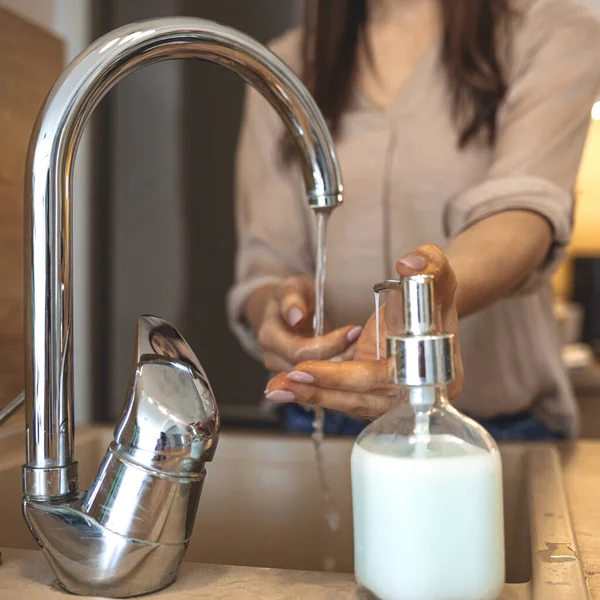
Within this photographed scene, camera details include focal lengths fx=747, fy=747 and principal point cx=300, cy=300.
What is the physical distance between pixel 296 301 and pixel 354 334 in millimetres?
126

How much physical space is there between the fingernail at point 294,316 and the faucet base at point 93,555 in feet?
0.93

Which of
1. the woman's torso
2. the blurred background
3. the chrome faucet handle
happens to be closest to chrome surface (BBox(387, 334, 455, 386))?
the chrome faucet handle

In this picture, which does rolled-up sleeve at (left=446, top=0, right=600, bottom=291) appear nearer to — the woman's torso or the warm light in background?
the woman's torso

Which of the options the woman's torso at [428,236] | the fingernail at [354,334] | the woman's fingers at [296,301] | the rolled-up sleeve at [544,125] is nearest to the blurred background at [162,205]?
the woman's torso at [428,236]

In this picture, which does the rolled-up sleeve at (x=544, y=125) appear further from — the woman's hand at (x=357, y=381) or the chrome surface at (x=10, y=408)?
the chrome surface at (x=10, y=408)

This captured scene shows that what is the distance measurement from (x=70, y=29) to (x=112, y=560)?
1.82m

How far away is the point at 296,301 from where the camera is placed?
662mm

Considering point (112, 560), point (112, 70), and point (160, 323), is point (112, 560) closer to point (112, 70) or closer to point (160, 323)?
point (160, 323)

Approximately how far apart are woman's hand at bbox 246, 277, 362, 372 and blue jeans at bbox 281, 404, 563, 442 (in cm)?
27

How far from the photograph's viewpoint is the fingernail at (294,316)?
25.3 inches

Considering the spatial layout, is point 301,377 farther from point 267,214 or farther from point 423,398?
point 267,214

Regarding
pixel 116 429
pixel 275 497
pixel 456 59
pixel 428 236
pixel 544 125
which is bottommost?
pixel 275 497

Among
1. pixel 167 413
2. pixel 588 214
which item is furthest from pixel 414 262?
pixel 588 214

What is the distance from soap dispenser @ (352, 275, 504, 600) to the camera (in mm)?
323
